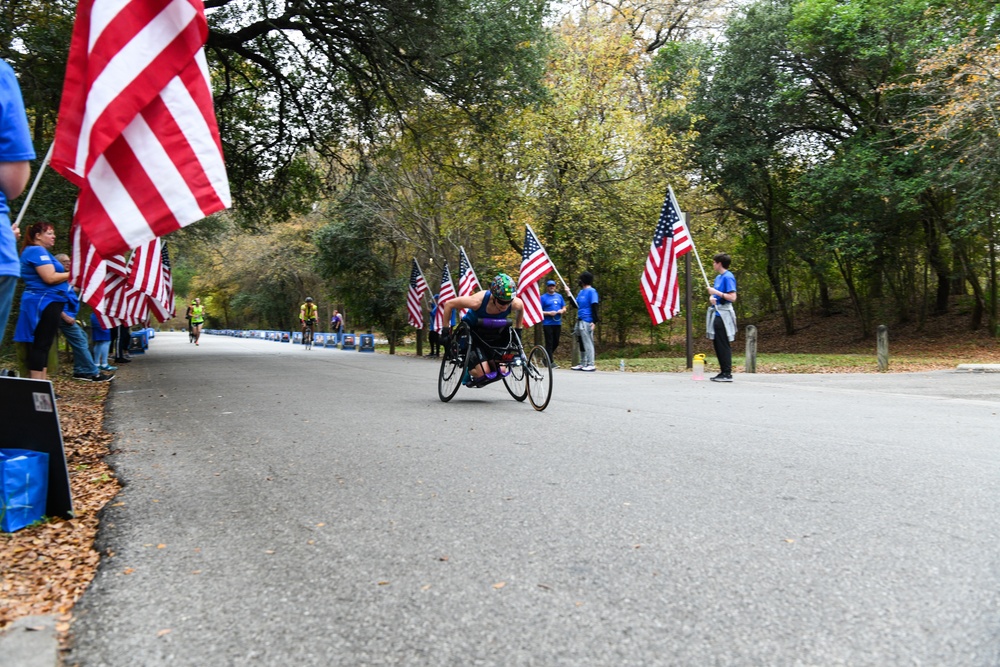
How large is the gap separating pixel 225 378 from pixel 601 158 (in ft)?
44.4

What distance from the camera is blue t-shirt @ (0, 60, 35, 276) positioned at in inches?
142

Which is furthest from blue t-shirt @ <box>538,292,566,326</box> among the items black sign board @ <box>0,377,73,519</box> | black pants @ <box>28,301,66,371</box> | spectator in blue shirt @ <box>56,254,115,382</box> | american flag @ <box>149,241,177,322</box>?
black sign board @ <box>0,377,73,519</box>

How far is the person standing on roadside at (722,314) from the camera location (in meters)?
13.4

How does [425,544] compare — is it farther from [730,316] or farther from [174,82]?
[730,316]

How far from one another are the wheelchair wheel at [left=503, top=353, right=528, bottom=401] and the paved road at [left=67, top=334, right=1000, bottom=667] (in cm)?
195

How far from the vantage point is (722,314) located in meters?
13.5

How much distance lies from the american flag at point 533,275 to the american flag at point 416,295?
6.66 m

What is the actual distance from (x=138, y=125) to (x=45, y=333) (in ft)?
19.6

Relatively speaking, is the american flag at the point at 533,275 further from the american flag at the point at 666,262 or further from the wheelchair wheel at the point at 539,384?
the wheelchair wheel at the point at 539,384

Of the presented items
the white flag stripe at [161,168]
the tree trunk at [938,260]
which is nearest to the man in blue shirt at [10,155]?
the white flag stripe at [161,168]

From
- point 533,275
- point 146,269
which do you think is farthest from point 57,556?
point 533,275

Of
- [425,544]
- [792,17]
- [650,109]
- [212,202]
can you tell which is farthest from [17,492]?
[792,17]

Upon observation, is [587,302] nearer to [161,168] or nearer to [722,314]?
[722,314]

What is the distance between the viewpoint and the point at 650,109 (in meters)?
26.7
